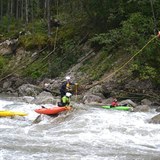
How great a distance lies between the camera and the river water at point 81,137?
9086 millimetres

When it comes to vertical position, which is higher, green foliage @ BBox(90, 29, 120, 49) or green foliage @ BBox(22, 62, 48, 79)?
green foliage @ BBox(90, 29, 120, 49)

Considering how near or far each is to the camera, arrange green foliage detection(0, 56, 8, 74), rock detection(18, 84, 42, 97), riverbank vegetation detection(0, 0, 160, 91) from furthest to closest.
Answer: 1. green foliage detection(0, 56, 8, 74)
2. rock detection(18, 84, 42, 97)
3. riverbank vegetation detection(0, 0, 160, 91)

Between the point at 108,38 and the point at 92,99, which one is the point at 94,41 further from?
the point at 92,99

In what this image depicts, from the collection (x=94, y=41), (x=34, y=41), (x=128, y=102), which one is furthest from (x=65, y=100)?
(x=34, y=41)

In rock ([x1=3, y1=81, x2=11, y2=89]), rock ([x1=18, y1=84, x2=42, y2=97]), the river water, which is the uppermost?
the river water

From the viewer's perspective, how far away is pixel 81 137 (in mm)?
11094

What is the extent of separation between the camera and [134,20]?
846 inches

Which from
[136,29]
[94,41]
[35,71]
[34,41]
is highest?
[136,29]

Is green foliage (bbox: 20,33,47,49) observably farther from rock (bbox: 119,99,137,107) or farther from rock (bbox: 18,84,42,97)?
rock (bbox: 119,99,137,107)

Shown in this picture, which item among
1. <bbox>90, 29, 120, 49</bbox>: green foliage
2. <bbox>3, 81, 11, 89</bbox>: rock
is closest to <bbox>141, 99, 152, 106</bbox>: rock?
<bbox>90, 29, 120, 49</bbox>: green foliage

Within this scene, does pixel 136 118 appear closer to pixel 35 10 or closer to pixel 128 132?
pixel 128 132

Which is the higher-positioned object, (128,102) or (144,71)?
(144,71)

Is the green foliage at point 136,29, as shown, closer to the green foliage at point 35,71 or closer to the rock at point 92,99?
the rock at point 92,99

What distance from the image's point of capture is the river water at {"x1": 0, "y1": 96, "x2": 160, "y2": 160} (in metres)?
9.09
